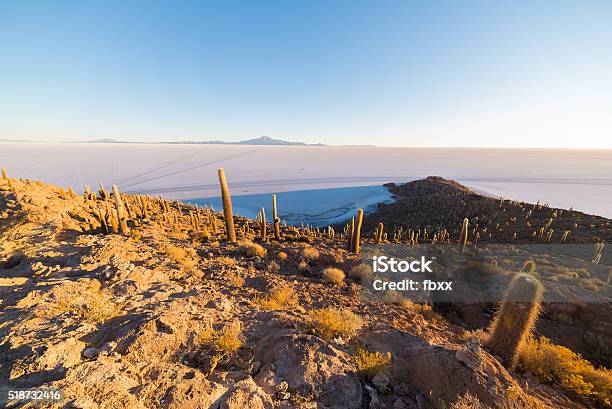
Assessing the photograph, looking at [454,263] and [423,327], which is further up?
[423,327]

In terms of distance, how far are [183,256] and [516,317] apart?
9.15 metres

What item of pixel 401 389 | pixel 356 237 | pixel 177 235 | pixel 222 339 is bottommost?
pixel 356 237

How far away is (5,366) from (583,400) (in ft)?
25.6

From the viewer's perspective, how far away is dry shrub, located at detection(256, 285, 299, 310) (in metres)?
5.63

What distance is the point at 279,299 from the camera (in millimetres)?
6301

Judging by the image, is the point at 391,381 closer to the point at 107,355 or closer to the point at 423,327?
the point at 423,327

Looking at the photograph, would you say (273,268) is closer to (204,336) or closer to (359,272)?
(359,272)

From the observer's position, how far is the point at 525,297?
427 cm

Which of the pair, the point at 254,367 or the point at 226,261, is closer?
the point at 254,367

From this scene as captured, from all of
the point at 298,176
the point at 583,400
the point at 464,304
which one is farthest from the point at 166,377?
the point at 298,176

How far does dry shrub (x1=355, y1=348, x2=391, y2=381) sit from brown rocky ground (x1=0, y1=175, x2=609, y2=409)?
1.9 inches

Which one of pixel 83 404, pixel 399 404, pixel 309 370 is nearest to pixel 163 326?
pixel 83 404

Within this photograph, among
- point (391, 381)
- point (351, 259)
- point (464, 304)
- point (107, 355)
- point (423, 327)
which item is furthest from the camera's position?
point (351, 259)

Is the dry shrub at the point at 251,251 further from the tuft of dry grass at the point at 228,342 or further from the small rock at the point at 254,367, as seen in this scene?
the small rock at the point at 254,367
